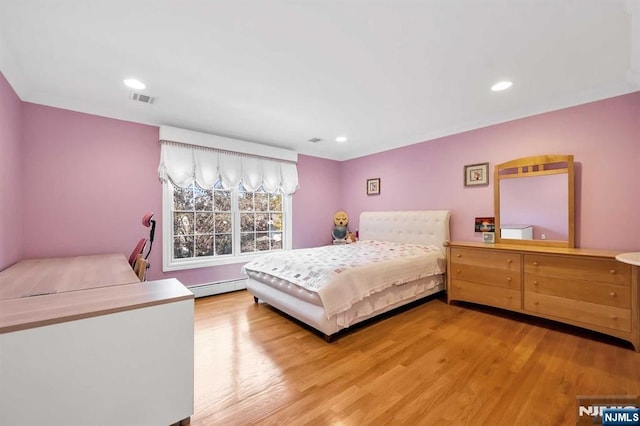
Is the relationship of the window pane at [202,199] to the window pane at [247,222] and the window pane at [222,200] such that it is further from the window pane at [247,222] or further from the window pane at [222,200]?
the window pane at [247,222]

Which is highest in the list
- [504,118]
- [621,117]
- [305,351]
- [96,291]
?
[504,118]

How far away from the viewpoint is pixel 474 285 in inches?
121

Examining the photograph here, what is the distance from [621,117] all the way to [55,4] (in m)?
4.64

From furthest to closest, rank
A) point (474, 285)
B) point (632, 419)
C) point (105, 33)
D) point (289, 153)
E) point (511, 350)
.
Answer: point (289, 153)
point (474, 285)
point (511, 350)
point (105, 33)
point (632, 419)

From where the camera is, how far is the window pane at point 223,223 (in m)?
3.93

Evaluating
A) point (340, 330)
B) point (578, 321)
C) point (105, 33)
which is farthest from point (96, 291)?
point (578, 321)

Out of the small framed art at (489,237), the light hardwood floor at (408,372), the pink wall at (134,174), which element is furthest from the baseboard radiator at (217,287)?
the small framed art at (489,237)

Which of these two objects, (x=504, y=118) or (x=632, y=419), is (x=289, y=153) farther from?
(x=632, y=419)

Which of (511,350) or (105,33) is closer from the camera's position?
(105,33)

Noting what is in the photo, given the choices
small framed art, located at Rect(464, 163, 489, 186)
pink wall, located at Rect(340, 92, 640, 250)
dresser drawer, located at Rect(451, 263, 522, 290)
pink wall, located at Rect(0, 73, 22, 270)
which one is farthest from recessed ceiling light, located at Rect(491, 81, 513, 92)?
pink wall, located at Rect(0, 73, 22, 270)

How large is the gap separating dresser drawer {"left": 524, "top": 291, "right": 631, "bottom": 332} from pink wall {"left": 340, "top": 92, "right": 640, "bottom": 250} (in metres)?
0.70

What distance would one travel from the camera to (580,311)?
2.36 meters

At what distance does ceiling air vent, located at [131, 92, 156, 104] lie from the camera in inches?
104

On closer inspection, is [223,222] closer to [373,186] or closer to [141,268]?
[141,268]
